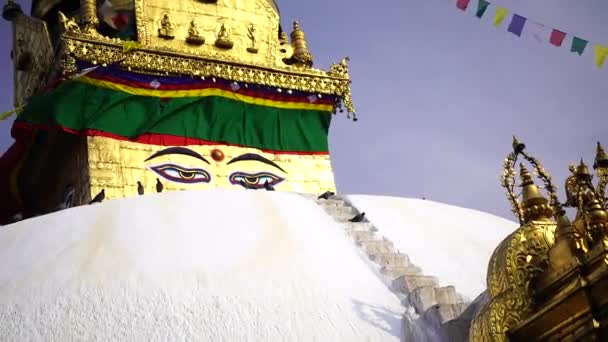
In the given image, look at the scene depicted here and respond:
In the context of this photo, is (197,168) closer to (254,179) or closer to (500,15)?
(254,179)

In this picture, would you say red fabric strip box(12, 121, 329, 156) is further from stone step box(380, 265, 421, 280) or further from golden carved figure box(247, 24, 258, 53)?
stone step box(380, 265, 421, 280)

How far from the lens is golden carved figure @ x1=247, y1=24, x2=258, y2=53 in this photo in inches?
528

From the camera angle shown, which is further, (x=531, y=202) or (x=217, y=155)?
(x=217, y=155)

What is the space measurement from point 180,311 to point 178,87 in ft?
25.1

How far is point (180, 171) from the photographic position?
37.8ft

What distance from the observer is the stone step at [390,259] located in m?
6.45

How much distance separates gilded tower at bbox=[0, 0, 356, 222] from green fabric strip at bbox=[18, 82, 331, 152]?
0.02m

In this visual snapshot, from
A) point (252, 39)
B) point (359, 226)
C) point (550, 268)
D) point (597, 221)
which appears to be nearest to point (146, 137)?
point (252, 39)

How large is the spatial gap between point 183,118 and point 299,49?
235 cm

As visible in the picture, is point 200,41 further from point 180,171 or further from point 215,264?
point 215,264

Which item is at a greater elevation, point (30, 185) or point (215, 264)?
point (30, 185)

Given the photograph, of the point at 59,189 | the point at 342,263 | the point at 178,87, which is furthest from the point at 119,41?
the point at 342,263

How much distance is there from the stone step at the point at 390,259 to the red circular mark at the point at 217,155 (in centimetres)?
576

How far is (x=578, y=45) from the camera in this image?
8109mm
